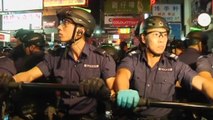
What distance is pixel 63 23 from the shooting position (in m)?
4.89

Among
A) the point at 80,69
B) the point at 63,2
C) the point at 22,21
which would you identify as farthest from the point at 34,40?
the point at 63,2

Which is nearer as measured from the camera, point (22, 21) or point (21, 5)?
point (21, 5)

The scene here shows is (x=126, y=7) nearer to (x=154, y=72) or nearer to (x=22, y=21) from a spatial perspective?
(x=22, y=21)

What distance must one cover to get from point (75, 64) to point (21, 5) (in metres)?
15.7

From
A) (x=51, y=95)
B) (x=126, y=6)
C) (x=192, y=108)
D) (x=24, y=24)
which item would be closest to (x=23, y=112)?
(x=51, y=95)

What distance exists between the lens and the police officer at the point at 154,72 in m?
4.18

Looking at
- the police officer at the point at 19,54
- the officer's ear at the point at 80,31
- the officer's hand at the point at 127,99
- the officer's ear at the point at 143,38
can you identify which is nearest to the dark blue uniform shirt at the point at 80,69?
the officer's ear at the point at 80,31

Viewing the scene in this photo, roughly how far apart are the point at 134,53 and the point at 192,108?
64.8 inches

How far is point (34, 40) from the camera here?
7.46 m

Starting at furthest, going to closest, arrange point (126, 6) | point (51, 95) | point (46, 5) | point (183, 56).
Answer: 1. point (46, 5)
2. point (126, 6)
3. point (183, 56)
4. point (51, 95)

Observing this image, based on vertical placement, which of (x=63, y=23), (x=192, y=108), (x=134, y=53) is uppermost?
(x=63, y=23)

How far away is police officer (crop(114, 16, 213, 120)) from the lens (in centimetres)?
418

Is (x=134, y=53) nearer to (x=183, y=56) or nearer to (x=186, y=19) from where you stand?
(x=183, y=56)

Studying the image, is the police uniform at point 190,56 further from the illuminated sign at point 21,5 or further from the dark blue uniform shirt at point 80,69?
the illuminated sign at point 21,5
